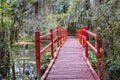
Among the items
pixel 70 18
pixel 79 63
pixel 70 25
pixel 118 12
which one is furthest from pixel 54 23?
pixel 118 12

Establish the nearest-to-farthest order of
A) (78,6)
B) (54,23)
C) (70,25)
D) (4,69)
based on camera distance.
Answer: (4,69)
(78,6)
(54,23)
(70,25)

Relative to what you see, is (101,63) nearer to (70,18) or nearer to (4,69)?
(4,69)

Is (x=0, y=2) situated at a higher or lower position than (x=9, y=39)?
higher

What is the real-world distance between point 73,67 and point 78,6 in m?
14.5

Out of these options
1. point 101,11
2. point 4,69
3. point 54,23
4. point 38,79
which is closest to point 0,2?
point 4,69

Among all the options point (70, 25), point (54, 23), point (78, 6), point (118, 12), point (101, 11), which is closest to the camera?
point (118, 12)

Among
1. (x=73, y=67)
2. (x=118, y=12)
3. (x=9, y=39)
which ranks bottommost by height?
(x=73, y=67)

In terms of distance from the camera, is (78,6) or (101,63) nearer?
(101,63)

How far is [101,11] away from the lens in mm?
4574

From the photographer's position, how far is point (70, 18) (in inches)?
999

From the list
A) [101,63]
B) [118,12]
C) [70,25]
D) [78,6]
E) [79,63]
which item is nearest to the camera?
[118,12]

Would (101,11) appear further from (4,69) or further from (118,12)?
(4,69)

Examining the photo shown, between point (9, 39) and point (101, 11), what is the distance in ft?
7.16

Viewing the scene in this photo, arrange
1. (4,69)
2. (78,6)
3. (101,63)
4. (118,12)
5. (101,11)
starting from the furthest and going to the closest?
1. (78,6)
2. (4,69)
3. (101,63)
4. (101,11)
5. (118,12)
